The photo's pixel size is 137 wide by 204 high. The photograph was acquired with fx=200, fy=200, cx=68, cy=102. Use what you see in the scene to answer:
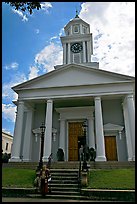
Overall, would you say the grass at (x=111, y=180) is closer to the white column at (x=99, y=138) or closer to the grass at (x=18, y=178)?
the white column at (x=99, y=138)

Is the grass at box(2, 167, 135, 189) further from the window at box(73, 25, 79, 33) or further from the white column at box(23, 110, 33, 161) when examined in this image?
the window at box(73, 25, 79, 33)

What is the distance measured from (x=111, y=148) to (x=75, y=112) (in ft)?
17.4

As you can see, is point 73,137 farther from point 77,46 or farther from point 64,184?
point 77,46

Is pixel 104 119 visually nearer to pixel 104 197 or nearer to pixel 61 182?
pixel 61 182

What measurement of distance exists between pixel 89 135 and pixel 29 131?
20.9 ft

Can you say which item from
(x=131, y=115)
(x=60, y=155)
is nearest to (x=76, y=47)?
(x=131, y=115)

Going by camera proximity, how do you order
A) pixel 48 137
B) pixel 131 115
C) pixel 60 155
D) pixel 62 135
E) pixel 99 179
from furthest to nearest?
pixel 62 135 < pixel 60 155 < pixel 48 137 < pixel 131 115 < pixel 99 179

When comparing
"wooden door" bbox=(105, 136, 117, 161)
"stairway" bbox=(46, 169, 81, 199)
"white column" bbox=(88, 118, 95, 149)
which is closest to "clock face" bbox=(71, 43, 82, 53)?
"white column" bbox=(88, 118, 95, 149)

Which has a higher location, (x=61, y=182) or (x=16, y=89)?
(x=16, y=89)

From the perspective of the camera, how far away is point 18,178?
12602mm

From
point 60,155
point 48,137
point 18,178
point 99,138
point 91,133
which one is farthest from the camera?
point 91,133

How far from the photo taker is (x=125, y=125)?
2006 centimetres

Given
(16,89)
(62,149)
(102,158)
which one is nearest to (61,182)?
(102,158)

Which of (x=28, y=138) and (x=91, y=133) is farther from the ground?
(x=91, y=133)
